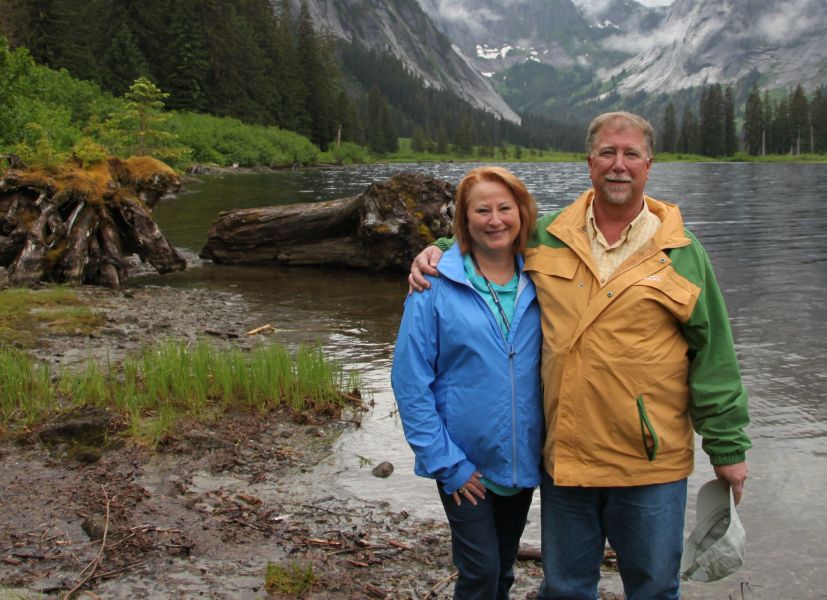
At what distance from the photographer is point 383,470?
6.29 meters

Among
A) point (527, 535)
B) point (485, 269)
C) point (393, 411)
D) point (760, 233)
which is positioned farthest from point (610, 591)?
point (760, 233)

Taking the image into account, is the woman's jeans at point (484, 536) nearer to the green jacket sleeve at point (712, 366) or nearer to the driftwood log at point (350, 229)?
the green jacket sleeve at point (712, 366)

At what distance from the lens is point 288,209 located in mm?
17984

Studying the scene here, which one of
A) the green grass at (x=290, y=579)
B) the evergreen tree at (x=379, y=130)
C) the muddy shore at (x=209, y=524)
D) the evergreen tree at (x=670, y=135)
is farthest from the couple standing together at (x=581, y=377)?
the evergreen tree at (x=670, y=135)

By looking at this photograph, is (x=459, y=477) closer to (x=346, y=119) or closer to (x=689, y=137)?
(x=346, y=119)

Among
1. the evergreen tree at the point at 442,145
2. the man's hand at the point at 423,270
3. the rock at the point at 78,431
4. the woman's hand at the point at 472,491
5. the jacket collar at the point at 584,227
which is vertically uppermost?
the evergreen tree at the point at 442,145

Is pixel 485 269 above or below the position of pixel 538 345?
above

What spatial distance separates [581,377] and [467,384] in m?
0.50

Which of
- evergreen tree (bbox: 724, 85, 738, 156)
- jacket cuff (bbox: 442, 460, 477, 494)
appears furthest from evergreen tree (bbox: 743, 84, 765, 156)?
jacket cuff (bbox: 442, 460, 477, 494)

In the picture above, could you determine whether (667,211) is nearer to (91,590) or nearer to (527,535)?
(527,535)

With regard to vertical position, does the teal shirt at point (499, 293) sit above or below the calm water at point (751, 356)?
above

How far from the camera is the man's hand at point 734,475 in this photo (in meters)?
3.38

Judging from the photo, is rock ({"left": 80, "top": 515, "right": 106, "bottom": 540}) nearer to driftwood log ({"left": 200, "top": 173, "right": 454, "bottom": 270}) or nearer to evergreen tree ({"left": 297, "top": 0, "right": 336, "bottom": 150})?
driftwood log ({"left": 200, "top": 173, "right": 454, "bottom": 270})

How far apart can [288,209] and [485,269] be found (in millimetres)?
14904
